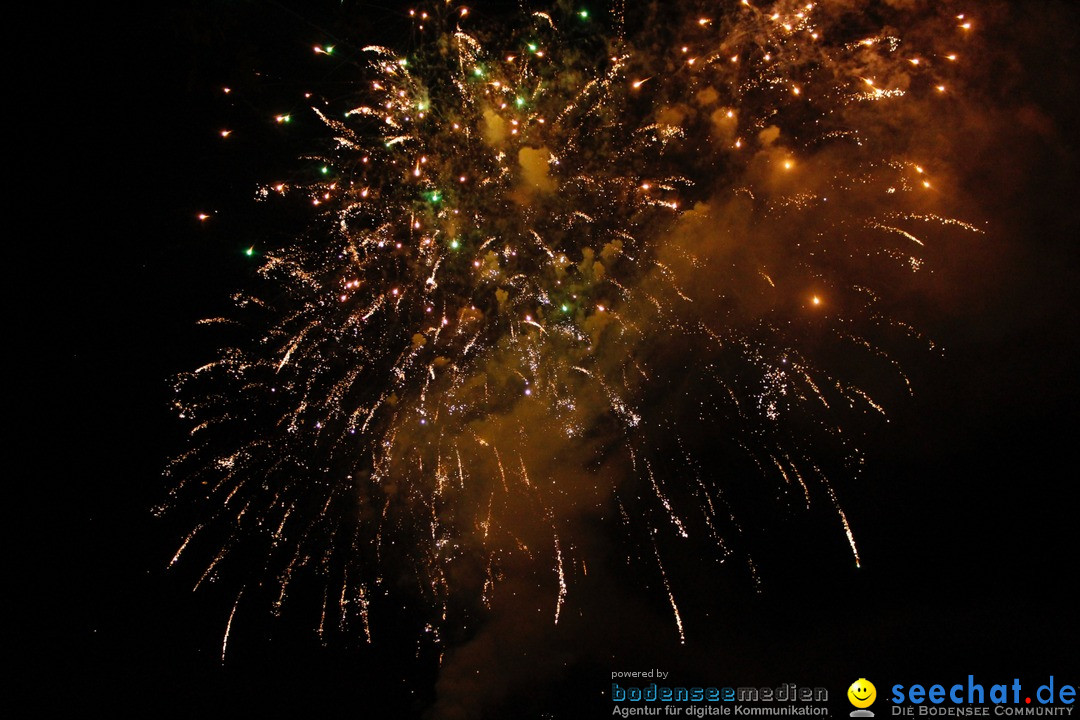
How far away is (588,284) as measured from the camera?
502 centimetres

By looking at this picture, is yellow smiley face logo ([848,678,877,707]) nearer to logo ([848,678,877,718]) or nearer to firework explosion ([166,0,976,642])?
logo ([848,678,877,718])

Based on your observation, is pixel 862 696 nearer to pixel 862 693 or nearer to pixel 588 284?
pixel 862 693

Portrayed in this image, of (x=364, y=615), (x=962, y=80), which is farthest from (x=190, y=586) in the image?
(x=962, y=80)

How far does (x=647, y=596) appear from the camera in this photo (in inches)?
202

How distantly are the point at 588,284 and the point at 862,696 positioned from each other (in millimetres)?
4301

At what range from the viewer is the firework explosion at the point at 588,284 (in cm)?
446

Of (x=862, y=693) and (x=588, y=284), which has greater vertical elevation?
(x=588, y=284)

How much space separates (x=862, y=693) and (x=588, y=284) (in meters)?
4.29

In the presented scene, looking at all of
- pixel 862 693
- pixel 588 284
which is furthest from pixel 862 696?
pixel 588 284

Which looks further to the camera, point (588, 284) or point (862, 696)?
point (588, 284)

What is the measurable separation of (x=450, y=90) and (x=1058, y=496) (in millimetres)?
6578

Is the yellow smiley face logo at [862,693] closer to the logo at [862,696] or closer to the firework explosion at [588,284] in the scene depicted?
the logo at [862,696]

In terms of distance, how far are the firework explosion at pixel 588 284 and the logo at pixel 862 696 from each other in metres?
1.04

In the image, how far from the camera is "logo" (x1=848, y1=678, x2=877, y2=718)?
12.3 ft
